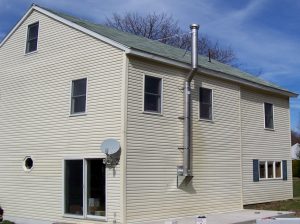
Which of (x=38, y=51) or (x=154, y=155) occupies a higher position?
(x=38, y=51)

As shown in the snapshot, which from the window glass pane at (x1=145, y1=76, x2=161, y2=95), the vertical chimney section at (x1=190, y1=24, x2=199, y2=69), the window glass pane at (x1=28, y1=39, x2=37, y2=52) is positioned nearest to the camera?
the window glass pane at (x1=145, y1=76, x2=161, y2=95)

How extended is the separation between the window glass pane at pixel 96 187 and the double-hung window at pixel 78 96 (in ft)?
6.35

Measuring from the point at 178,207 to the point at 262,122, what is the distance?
7.66 meters

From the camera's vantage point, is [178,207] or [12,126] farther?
[12,126]

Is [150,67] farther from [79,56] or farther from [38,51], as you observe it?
[38,51]

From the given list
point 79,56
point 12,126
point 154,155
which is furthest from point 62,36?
point 154,155

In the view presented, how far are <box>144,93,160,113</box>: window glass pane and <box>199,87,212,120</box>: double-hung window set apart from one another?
2582 millimetres

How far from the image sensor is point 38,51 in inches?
774

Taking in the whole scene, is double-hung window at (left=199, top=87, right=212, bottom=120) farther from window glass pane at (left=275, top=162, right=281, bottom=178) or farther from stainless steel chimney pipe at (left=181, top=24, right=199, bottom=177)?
window glass pane at (left=275, top=162, right=281, bottom=178)

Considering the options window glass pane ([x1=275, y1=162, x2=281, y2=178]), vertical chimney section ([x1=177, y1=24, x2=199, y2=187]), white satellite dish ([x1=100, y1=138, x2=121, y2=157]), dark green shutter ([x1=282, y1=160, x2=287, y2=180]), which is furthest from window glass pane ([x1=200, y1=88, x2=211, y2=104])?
dark green shutter ([x1=282, y1=160, x2=287, y2=180])

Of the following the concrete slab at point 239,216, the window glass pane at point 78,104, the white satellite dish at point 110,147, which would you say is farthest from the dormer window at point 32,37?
the concrete slab at point 239,216

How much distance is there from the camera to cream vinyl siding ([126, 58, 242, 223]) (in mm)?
16438

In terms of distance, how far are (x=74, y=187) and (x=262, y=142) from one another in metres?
9.96

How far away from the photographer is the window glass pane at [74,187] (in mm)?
17203
